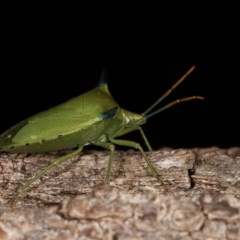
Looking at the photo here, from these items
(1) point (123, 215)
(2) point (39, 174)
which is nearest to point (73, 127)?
(2) point (39, 174)

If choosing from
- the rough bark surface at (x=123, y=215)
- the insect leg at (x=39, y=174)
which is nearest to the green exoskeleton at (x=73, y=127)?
the insect leg at (x=39, y=174)

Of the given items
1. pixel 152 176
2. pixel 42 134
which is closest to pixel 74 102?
pixel 42 134

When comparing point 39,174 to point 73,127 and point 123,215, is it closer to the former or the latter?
point 73,127

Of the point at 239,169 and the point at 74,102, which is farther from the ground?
the point at 74,102

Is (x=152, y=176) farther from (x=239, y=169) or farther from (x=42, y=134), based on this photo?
(x=42, y=134)

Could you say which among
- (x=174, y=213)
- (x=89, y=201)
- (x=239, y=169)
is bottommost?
(x=239, y=169)

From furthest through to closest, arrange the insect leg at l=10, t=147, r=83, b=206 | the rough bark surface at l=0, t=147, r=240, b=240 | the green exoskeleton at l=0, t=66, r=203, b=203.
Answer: the green exoskeleton at l=0, t=66, r=203, b=203 → the insect leg at l=10, t=147, r=83, b=206 → the rough bark surface at l=0, t=147, r=240, b=240

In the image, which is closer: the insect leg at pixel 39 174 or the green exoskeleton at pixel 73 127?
the insect leg at pixel 39 174

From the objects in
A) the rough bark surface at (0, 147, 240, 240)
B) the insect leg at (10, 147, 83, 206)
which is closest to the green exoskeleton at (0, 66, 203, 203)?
the insect leg at (10, 147, 83, 206)

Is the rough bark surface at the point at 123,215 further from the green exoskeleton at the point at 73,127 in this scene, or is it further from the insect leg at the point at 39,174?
the green exoskeleton at the point at 73,127

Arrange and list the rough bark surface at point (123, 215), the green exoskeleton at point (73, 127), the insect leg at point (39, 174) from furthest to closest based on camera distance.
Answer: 1. the green exoskeleton at point (73, 127)
2. the insect leg at point (39, 174)
3. the rough bark surface at point (123, 215)

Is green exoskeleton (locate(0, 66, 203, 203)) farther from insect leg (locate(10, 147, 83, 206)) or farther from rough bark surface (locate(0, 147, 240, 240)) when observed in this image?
rough bark surface (locate(0, 147, 240, 240))
